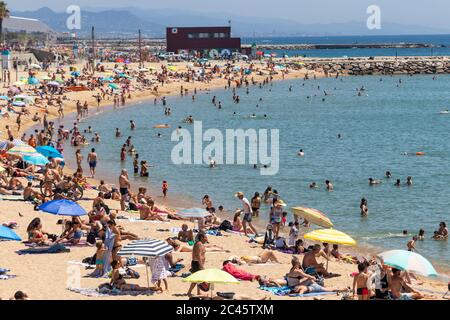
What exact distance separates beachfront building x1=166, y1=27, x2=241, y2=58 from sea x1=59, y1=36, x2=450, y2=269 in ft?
89.0

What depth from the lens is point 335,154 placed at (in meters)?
40.0

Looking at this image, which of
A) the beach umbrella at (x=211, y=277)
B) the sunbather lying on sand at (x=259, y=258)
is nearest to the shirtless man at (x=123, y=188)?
the sunbather lying on sand at (x=259, y=258)

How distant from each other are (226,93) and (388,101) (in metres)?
16.0

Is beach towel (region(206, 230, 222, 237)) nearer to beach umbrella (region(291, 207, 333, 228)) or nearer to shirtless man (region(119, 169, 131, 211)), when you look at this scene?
beach umbrella (region(291, 207, 333, 228))

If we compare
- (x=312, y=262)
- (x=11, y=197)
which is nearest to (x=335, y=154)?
(x=11, y=197)

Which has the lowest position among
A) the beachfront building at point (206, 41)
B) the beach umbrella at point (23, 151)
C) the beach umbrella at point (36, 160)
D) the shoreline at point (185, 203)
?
the shoreline at point (185, 203)

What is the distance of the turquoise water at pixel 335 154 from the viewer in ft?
82.8

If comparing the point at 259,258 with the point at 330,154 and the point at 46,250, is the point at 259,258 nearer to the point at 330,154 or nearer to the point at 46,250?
the point at 46,250

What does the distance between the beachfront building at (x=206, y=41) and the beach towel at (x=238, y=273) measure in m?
89.7

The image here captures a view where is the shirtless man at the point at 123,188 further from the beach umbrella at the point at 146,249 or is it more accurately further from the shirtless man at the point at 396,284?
the shirtless man at the point at 396,284

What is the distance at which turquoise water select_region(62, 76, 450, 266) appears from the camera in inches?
994
